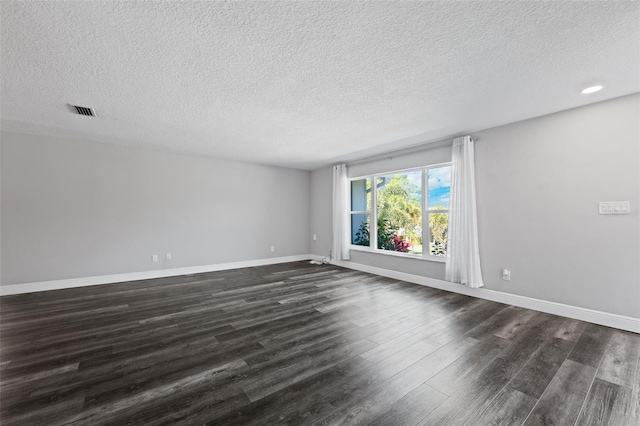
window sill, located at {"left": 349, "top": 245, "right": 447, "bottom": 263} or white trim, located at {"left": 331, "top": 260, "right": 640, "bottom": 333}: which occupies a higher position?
window sill, located at {"left": 349, "top": 245, "right": 447, "bottom": 263}

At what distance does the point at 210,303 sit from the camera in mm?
3424

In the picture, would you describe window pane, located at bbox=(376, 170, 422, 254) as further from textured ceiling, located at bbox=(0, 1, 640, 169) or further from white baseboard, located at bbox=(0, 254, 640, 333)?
textured ceiling, located at bbox=(0, 1, 640, 169)

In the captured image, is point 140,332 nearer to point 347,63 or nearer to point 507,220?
point 347,63

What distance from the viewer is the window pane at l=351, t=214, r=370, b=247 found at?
5.74m

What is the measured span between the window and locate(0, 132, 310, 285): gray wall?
2160 mm

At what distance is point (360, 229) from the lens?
5887mm

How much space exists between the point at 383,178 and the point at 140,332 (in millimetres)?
4694

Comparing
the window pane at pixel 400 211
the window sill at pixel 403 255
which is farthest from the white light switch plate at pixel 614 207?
the window pane at pixel 400 211

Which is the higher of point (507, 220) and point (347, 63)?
point (347, 63)

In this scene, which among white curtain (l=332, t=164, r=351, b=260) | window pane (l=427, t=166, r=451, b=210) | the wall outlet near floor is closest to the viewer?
the wall outlet near floor

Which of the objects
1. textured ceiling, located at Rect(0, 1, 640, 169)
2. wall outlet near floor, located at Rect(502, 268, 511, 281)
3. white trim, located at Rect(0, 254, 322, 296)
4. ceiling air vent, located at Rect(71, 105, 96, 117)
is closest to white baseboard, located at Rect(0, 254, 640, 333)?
white trim, located at Rect(0, 254, 322, 296)

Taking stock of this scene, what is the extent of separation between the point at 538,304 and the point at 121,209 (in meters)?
6.59

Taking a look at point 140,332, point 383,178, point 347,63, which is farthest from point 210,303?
point 383,178

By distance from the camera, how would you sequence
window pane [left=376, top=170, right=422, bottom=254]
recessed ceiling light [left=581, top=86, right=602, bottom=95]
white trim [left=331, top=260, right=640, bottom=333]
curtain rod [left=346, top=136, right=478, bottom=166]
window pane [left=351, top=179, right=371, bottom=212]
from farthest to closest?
window pane [left=351, top=179, right=371, bottom=212] → window pane [left=376, top=170, right=422, bottom=254] → curtain rod [left=346, top=136, right=478, bottom=166] → white trim [left=331, top=260, right=640, bottom=333] → recessed ceiling light [left=581, top=86, right=602, bottom=95]
